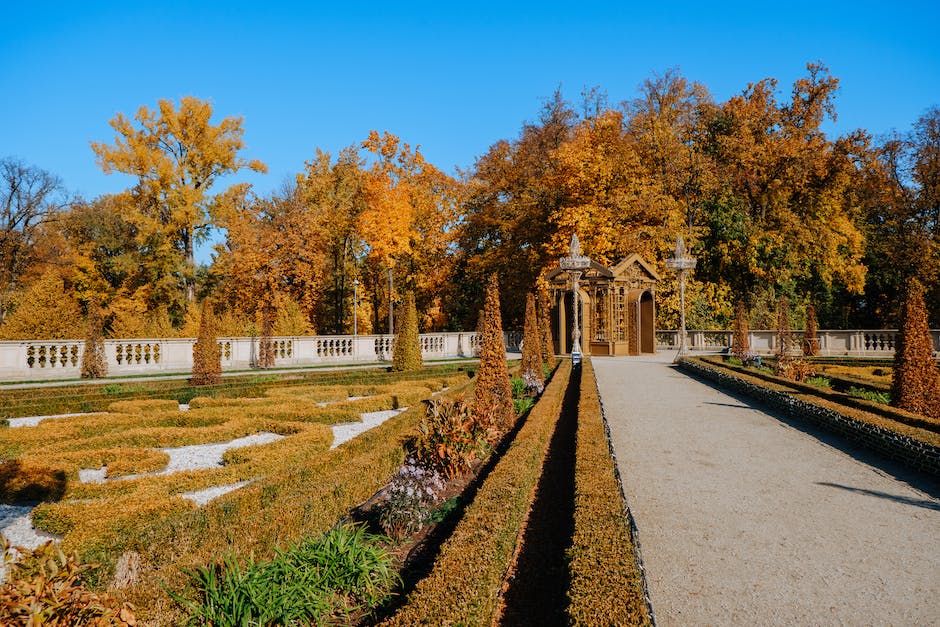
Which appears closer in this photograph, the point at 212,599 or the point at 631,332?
the point at 212,599

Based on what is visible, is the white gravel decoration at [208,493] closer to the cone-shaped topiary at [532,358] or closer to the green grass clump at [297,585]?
the green grass clump at [297,585]

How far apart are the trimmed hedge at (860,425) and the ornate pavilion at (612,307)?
43.3 ft

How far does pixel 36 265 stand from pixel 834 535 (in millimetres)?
45257

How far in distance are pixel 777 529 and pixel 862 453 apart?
4.23 metres

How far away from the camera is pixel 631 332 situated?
28.5m

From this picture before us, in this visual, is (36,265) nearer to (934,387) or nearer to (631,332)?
(631,332)

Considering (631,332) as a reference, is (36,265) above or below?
above

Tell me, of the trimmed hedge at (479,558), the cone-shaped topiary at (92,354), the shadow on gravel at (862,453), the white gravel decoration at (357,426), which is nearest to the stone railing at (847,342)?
the shadow on gravel at (862,453)

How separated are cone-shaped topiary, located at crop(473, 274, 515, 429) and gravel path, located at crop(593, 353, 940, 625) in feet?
6.43

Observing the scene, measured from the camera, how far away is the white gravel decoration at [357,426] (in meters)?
9.67

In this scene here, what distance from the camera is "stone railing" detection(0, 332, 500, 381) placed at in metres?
18.7

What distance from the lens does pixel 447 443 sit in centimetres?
688

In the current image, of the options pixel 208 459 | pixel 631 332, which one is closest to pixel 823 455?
pixel 208 459

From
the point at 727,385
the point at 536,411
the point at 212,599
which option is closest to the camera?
the point at 212,599
